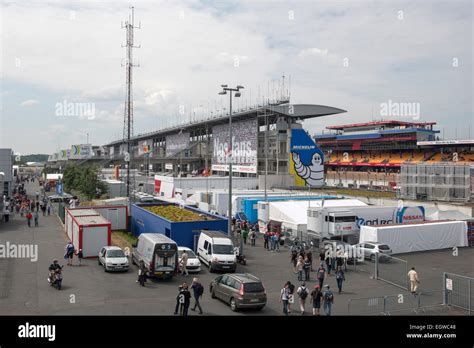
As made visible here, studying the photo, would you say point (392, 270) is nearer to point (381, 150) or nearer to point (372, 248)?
point (372, 248)

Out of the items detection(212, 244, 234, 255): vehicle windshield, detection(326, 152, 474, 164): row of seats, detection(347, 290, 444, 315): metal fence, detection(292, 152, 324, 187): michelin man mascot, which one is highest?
detection(326, 152, 474, 164): row of seats

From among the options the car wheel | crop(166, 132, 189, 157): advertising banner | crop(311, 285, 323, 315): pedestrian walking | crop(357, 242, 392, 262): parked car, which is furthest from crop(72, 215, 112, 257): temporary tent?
crop(166, 132, 189, 157): advertising banner

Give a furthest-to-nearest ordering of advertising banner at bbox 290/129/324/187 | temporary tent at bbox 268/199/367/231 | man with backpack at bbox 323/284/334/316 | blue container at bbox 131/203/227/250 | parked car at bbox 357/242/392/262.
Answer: advertising banner at bbox 290/129/324/187 → temporary tent at bbox 268/199/367/231 → parked car at bbox 357/242/392/262 → blue container at bbox 131/203/227/250 → man with backpack at bbox 323/284/334/316

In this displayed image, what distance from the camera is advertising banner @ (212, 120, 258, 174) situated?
7798cm

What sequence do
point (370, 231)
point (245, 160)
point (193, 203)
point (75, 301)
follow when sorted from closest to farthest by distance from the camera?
point (75, 301) → point (370, 231) → point (193, 203) → point (245, 160)

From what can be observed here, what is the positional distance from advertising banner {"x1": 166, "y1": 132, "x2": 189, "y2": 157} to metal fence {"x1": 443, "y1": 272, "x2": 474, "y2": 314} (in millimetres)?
101319

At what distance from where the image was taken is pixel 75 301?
1680 centimetres

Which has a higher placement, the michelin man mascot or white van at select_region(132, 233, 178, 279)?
the michelin man mascot

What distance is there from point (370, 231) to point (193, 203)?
21139mm

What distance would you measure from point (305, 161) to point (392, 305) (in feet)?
57.8

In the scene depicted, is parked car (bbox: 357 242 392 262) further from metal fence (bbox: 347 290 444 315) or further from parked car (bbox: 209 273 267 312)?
parked car (bbox: 209 273 267 312)

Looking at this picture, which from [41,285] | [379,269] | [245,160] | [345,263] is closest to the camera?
[41,285]
